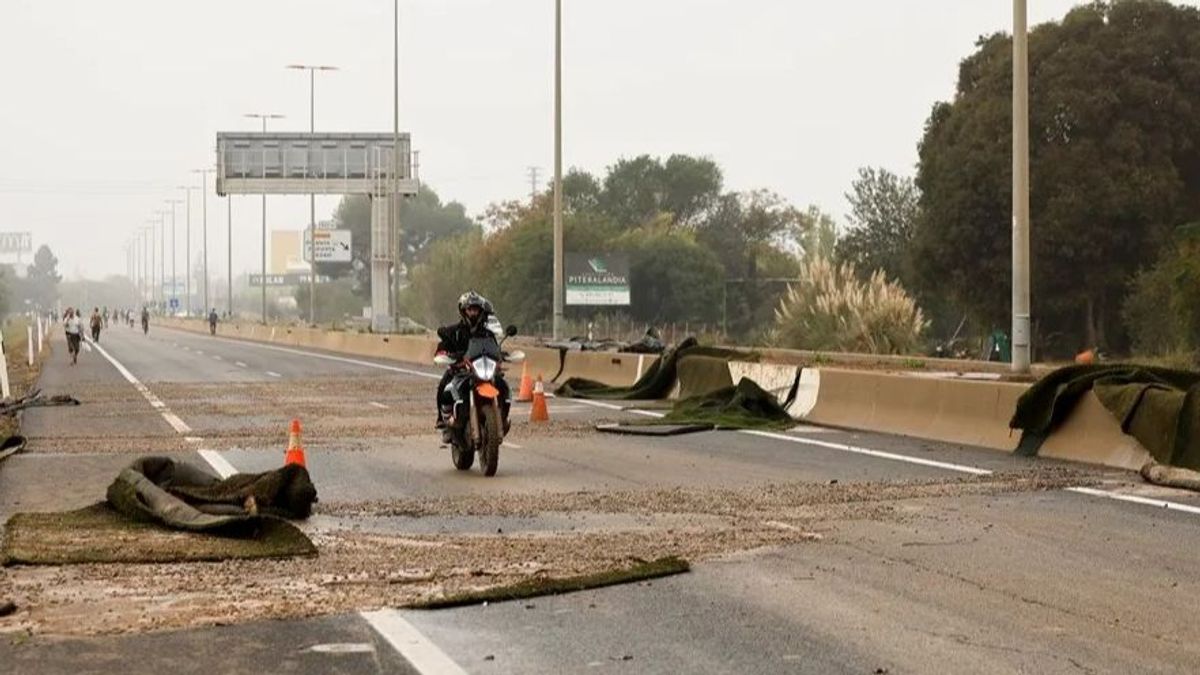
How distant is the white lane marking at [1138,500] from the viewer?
45.3ft

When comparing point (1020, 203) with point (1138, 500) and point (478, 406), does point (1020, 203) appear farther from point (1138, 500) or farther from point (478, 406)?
point (1138, 500)

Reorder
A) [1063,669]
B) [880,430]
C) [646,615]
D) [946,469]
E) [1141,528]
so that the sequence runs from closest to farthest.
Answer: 1. [1063,669]
2. [646,615]
3. [1141,528]
4. [946,469]
5. [880,430]

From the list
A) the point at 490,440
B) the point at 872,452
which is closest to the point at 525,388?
the point at 872,452

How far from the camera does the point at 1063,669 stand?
7.79 metres

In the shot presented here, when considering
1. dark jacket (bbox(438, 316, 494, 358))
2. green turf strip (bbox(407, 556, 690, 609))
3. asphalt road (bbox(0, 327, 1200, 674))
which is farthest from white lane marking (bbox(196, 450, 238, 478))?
green turf strip (bbox(407, 556, 690, 609))

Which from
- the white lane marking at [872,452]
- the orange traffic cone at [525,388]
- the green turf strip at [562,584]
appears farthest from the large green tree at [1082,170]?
the green turf strip at [562,584]

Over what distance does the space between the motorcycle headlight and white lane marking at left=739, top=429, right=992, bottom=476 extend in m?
4.10

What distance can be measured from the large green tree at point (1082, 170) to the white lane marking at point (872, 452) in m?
30.5

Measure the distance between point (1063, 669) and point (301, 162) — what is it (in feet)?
287

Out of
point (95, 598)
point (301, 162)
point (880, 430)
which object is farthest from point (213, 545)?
point (301, 162)

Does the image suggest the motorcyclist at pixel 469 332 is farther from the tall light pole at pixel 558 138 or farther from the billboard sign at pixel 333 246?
the billboard sign at pixel 333 246

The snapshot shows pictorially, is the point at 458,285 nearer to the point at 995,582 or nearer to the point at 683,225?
the point at 683,225

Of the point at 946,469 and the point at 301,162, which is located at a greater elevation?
the point at 301,162

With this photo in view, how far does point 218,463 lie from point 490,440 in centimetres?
293
